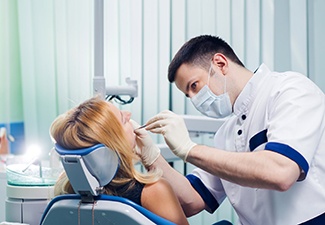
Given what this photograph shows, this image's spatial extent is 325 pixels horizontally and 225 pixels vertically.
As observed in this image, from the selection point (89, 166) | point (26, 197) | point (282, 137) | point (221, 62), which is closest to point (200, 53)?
point (221, 62)

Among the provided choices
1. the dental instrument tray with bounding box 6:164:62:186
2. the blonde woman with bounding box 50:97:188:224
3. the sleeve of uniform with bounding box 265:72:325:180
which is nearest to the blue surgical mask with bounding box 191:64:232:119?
the sleeve of uniform with bounding box 265:72:325:180

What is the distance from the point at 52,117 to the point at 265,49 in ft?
4.05

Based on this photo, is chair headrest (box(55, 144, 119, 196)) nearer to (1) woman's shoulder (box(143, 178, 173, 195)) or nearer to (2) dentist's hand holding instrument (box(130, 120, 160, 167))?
(1) woman's shoulder (box(143, 178, 173, 195))

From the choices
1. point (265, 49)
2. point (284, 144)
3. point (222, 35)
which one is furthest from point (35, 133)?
point (284, 144)

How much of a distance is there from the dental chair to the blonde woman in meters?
0.06

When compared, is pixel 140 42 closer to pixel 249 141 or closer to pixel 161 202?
pixel 249 141

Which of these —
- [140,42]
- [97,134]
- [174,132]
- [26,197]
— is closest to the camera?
[97,134]

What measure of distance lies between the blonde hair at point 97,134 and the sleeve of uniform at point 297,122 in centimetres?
38

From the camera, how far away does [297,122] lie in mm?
1287

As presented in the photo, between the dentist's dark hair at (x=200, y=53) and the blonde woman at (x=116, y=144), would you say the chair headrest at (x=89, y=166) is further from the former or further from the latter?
the dentist's dark hair at (x=200, y=53)

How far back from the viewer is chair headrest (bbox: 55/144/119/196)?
110 centimetres

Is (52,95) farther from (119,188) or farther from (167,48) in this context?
(119,188)

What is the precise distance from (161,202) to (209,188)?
459 millimetres

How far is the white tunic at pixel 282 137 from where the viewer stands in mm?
1274
